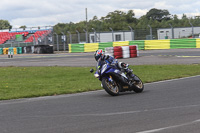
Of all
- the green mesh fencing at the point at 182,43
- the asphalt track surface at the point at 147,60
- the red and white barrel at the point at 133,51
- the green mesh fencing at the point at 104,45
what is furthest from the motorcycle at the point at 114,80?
the green mesh fencing at the point at 104,45

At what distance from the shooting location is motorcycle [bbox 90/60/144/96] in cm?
984

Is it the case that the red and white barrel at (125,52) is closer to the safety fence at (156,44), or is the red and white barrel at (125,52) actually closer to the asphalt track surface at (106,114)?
the safety fence at (156,44)

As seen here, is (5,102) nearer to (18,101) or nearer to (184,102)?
(18,101)

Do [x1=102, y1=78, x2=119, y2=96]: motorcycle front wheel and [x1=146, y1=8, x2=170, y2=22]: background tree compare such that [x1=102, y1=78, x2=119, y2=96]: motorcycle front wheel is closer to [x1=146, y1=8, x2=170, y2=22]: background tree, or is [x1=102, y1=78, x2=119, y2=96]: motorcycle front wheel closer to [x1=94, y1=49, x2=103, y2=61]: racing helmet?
[x1=94, y1=49, x2=103, y2=61]: racing helmet

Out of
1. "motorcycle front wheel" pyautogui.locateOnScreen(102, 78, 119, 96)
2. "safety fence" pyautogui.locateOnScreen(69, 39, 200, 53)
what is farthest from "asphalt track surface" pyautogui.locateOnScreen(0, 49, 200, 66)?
"motorcycle front wheel" pyautogui.locateOnScreen(102, 78, 119, 96)

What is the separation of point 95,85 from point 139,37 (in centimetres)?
2511

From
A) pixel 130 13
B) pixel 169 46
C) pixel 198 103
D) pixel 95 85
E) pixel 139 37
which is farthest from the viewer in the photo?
pixel 130 13

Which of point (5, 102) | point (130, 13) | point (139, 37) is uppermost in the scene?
point (130, 13)

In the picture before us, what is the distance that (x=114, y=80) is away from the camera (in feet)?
33.2

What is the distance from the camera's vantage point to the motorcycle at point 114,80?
9836 mm

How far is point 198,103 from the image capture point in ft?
25.4

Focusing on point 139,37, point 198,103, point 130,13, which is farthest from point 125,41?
point 130,13

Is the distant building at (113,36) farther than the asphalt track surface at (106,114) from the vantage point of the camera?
→ Yes

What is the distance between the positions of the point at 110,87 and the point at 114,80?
292 mm
